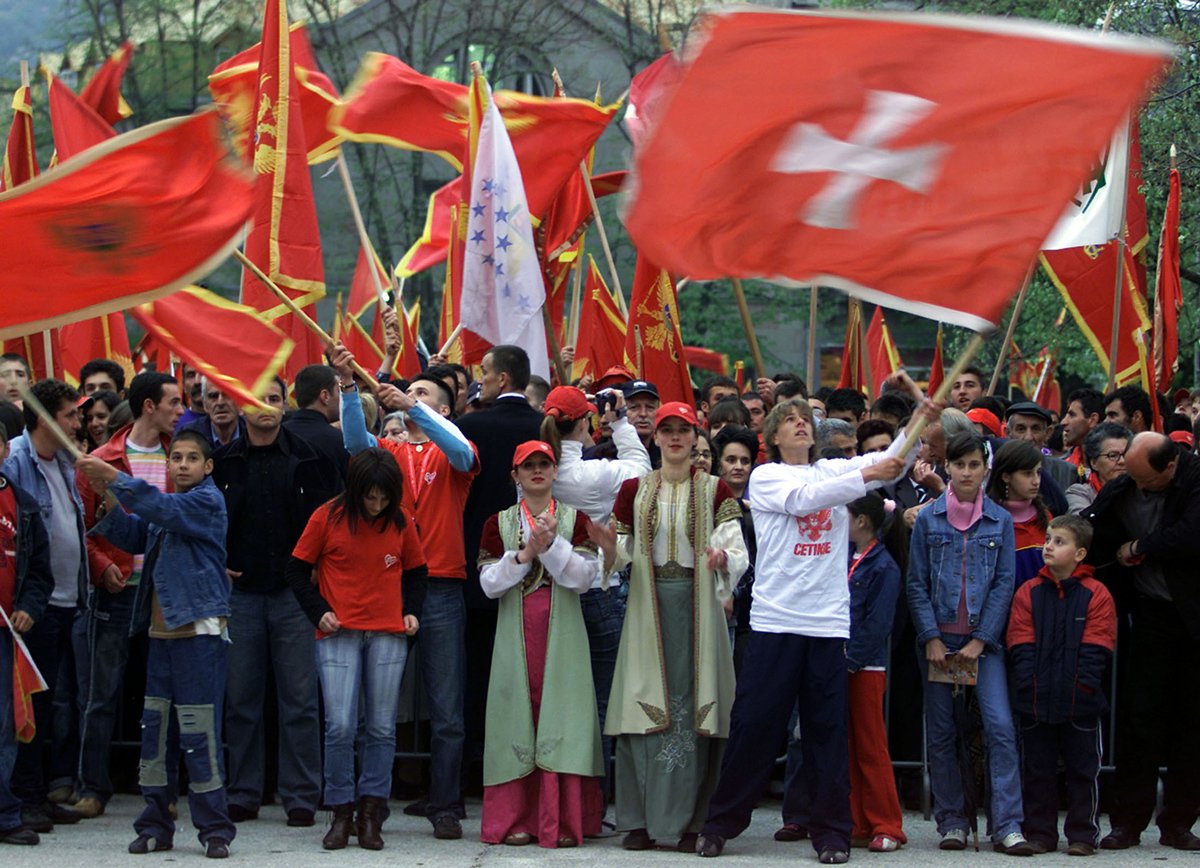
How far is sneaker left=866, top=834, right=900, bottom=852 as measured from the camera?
8500 millimetres

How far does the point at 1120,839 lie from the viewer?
8.66 m

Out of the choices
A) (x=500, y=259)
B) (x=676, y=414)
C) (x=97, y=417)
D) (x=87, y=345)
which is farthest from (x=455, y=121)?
(x=676, y=414)

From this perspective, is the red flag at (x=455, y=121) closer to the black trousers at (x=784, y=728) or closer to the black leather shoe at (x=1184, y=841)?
the black trousers at (x=784, y=728)

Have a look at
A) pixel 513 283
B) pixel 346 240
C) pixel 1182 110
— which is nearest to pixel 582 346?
pixel 513 283

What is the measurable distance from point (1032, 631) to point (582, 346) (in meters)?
6.75

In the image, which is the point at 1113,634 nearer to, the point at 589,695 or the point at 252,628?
the point at 589,695

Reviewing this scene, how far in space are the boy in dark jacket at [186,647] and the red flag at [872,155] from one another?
2.53 m

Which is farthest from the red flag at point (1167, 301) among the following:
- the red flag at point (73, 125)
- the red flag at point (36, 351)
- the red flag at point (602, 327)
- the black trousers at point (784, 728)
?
the red flag at point (36, 351)

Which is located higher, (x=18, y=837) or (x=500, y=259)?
(x=500, y=259)

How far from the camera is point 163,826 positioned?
27.1 feet

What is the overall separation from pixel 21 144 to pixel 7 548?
486cm

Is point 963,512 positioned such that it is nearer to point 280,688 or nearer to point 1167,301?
point 280,688

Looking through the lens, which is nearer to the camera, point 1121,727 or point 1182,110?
point 1121,727

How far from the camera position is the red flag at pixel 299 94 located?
41.9 ft
